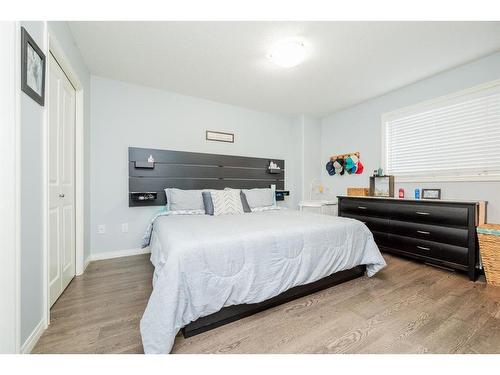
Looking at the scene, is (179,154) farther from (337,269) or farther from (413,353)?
(413,353)

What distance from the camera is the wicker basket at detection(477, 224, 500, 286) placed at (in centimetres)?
203

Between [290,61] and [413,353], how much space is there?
2.56 meters

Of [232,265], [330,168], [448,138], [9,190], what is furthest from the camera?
[330,168]

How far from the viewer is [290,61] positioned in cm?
219

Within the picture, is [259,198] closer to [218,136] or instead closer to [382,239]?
[218,136]

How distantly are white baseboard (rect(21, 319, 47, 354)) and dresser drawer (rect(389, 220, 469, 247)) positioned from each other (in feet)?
12.0

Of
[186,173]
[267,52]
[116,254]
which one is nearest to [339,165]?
[267,52]

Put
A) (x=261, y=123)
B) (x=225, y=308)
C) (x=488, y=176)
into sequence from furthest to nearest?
1. (x=261, y=123)
2. (x=488, y=176)
3. (x=225, y=308)

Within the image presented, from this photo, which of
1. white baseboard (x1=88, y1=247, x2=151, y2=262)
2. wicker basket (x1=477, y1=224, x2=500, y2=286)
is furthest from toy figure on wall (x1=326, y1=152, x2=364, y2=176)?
white baseboard (x1=88, y1=247, x2=151, y2=262)

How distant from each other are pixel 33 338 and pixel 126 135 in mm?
2402

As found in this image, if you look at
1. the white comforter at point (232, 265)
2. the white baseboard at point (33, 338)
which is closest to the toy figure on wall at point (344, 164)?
the white comforter at point (232, 265)

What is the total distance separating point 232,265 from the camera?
1457mm

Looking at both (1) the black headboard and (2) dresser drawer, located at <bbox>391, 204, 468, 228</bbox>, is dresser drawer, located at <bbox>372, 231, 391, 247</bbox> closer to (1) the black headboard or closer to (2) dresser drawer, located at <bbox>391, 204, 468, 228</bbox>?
(2) dresser drawer, located at <bbox>391, 204, 468, 228</bbox>
